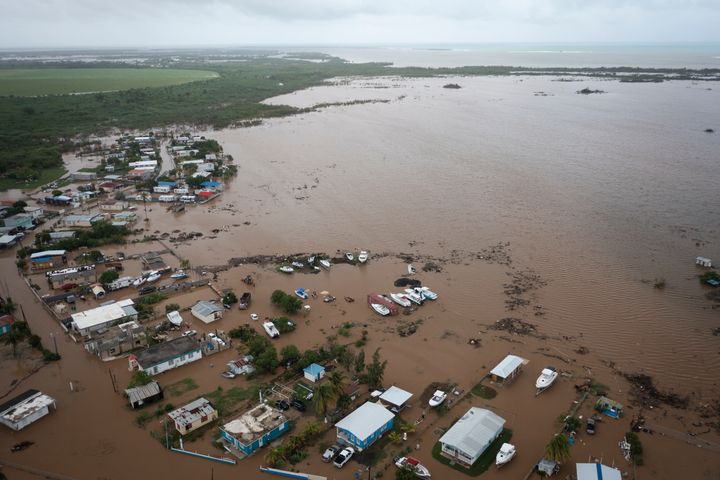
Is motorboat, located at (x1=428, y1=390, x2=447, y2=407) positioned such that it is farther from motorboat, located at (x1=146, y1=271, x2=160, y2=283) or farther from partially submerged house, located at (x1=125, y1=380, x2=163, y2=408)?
motorboat, located at (x1=146, y1=271, x2=160, y2=283)

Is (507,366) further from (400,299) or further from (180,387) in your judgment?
(180,387)

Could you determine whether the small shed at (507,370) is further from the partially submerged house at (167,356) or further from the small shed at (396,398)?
the partially submerged house at (167,356)

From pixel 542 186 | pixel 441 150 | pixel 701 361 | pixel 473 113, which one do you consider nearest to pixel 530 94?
pixel 473 113

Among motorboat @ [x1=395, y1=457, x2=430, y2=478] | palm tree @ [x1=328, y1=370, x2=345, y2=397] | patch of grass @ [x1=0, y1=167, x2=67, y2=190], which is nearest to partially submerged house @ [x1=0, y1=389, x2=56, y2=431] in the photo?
palm tree @ [x1=328, y1=370, x2=345, y2=397]

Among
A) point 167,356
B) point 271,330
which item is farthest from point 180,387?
point 271,330

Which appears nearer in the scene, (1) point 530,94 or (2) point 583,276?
(2) point 583,276

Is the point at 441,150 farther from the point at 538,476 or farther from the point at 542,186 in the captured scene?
the point at 538,476

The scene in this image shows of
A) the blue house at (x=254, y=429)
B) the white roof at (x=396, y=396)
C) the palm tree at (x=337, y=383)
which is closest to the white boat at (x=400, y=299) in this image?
→ the white roof at (x=396, y=396)
